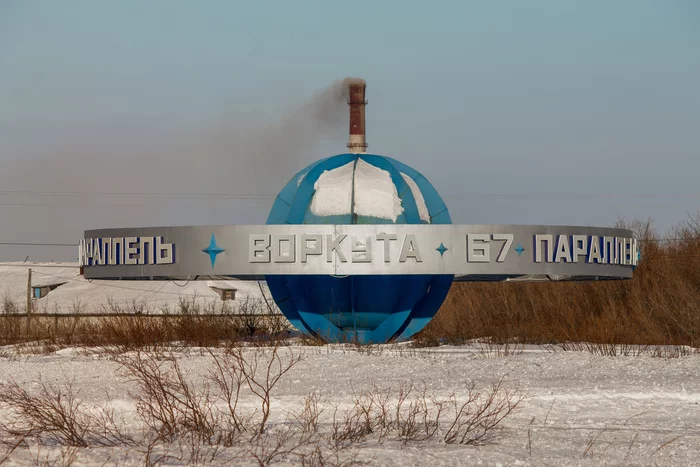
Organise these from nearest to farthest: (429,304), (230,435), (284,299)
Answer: (230,435)
(429,304)
(284,299)

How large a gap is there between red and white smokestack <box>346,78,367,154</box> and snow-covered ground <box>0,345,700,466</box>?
265 inches

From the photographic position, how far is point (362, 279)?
2128 centimetres

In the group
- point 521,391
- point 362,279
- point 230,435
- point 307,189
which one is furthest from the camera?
point 307,189

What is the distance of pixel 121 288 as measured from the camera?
6294 centimetres

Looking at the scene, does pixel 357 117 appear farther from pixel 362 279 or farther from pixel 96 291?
pixel 96 291

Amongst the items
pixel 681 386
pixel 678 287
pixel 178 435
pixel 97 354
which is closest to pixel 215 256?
pixel 97 354

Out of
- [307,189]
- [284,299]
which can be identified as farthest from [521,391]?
[284,299]

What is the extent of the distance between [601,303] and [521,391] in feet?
75.0

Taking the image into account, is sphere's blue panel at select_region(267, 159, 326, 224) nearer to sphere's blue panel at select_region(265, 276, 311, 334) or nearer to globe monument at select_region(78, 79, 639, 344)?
globe monument at select_region(78, 79, 639, 344)

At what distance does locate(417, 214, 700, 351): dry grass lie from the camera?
3072 centimetres

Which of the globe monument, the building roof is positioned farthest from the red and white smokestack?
the building roof

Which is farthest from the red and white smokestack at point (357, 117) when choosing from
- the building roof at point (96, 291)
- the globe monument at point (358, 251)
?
the building roof at point (96, 291)

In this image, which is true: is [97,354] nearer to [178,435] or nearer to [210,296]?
[178,435]

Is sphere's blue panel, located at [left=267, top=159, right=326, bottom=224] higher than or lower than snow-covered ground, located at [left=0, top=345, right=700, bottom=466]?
higher
